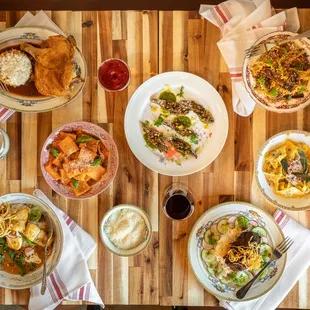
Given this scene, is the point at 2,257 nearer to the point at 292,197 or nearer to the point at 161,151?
the point at 161,151

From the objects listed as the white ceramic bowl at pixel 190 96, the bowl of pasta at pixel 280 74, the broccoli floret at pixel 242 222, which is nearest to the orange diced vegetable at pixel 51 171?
the white ceramic bowl at pixel 190 96

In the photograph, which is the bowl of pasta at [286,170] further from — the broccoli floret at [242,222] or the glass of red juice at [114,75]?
the glass of red juice at [114,75]

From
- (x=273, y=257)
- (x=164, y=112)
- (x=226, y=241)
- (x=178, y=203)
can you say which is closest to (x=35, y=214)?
(x=178, y=203)

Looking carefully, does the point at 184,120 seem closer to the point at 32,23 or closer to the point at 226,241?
the point at 226,241

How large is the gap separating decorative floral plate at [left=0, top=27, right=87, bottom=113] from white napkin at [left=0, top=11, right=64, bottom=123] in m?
0.06

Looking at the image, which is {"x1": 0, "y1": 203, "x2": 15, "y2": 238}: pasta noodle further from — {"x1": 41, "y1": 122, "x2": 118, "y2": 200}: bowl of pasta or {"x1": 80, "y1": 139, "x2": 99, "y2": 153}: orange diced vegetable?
{"x1": 80, "y1": 139, "x2": 99, "y2": 153}: orange diced vegetable

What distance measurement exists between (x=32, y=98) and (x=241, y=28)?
112 cm

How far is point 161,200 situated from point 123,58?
756mm

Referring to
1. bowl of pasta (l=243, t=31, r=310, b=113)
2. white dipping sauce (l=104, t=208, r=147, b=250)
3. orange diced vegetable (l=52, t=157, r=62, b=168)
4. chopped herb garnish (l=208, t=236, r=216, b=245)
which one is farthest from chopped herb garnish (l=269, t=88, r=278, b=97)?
orange diced vegetable (l=52, t=157, r=62, b=168)

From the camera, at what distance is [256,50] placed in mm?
2154

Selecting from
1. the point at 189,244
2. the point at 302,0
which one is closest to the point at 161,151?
the point at 189,244

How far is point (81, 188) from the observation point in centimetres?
222

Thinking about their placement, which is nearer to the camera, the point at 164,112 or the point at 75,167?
the point at 75,167

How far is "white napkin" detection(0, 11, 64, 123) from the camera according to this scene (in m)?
2.23
